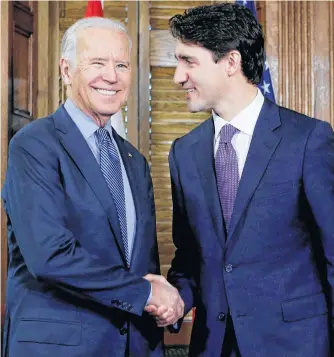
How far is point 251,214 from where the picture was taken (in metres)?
1.60

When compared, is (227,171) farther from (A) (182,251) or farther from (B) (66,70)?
(B) (66,70)

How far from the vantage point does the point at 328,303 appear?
163cm

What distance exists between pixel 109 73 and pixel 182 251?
2.02ft

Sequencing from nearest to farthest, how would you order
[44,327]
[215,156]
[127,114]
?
[44,327] → [215,156] → [127,114]

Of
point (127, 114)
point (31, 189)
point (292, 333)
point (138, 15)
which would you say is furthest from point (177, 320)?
point (138, 15)

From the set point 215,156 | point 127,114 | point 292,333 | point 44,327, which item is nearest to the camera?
point 44,327

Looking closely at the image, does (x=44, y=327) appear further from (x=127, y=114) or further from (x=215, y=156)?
(x=127, y=114)

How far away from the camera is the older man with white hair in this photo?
1427 mm

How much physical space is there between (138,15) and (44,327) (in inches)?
128

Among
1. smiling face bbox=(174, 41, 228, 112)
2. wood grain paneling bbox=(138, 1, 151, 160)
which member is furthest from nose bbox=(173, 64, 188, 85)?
wood grain paneling bbox=(138, 1, 151, 160)

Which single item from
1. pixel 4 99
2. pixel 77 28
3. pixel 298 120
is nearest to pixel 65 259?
pixel 77 28

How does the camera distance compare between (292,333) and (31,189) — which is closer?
(31,189)

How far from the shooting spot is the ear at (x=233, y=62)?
1.75 m

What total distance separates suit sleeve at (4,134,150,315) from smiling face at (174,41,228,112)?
1.70ft
